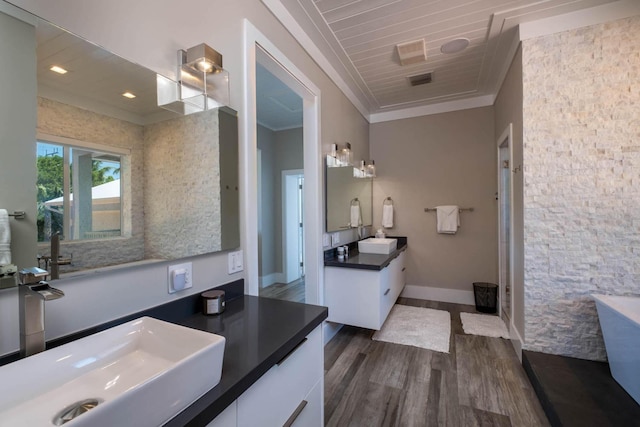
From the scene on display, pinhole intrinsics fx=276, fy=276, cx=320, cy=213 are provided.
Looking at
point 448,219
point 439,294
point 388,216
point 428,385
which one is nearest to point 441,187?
point 448,219

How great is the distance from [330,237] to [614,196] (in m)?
2.18

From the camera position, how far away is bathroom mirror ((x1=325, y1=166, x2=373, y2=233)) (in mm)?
2719

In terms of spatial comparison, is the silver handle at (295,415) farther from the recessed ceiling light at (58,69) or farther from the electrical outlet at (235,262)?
the recessed ceiling light at (58,69)

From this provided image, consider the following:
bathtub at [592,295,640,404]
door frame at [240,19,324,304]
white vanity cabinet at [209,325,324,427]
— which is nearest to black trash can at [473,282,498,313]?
bathtub at [592,295,640,404]

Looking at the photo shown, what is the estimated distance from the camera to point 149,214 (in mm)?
1110

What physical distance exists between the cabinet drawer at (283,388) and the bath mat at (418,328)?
171 cm

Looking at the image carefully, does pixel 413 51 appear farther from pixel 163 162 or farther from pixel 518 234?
pixel 163 162

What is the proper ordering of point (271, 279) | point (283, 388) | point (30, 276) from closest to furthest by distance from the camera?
1. point (30, 276)
2. point (283, 388)
3. point (271, 279)

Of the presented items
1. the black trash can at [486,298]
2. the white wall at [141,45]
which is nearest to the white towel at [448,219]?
the black trash can at [486,298]

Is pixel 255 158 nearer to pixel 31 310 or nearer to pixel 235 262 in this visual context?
pixel 235 262

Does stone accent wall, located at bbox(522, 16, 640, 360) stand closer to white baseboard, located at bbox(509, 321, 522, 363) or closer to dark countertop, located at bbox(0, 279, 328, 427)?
white baseboard, located at bbox(509, 321, 522, 363)

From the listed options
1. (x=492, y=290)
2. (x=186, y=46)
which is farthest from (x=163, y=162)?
(x=492, y=290)

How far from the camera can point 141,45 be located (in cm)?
107

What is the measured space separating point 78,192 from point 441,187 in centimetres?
381
